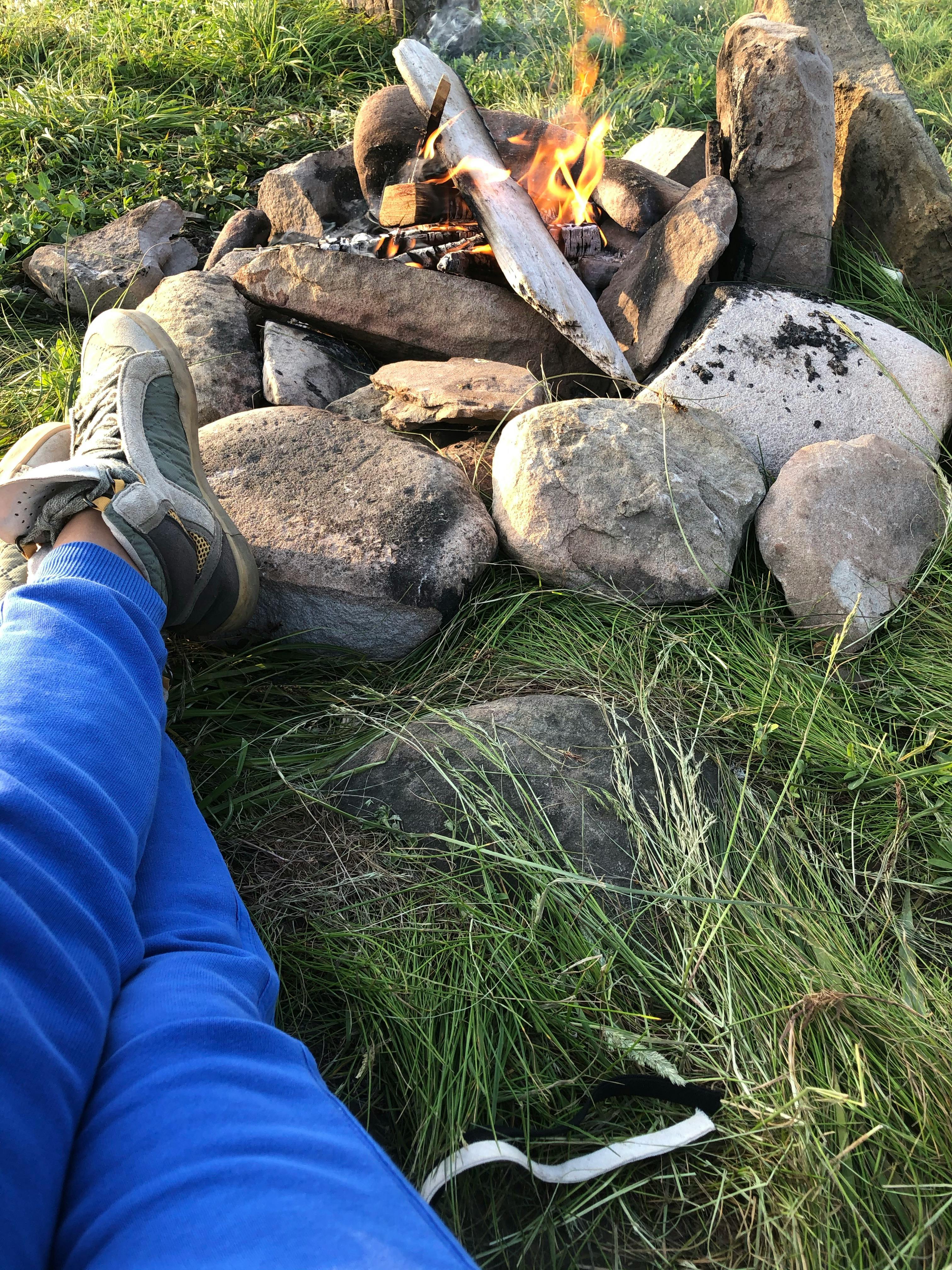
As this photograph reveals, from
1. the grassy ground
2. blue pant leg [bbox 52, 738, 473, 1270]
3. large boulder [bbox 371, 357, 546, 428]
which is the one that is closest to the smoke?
large boulder [bbox 371, 357, 546, 428]

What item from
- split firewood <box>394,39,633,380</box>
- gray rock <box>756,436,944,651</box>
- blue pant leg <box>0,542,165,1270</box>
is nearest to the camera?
blue pant leg <box>0,542,165,1270</box>

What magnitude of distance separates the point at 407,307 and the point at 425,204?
694mm

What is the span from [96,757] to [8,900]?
0.99ft

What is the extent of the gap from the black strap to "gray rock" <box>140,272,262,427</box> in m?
2.11

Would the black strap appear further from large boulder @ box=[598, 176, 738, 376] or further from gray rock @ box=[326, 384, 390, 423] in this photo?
large boulder @ box=[598, 176, 738, 376]

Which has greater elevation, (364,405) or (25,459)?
(25,459)

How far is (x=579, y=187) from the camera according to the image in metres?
3.28

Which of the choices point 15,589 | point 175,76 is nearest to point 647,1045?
point 15,589

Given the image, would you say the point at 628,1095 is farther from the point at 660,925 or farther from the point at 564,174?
the point at 564,174

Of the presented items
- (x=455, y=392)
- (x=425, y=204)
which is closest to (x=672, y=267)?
(x=455, y=392)

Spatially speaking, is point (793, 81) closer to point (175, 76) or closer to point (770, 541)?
point (770, 541)

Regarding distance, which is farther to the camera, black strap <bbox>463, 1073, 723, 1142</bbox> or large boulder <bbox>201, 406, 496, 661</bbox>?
large boulder <bbox>201, 406, 496, 661</bbox>

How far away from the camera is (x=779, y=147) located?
8.74 ft

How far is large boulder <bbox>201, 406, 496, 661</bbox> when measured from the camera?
2.09 m
